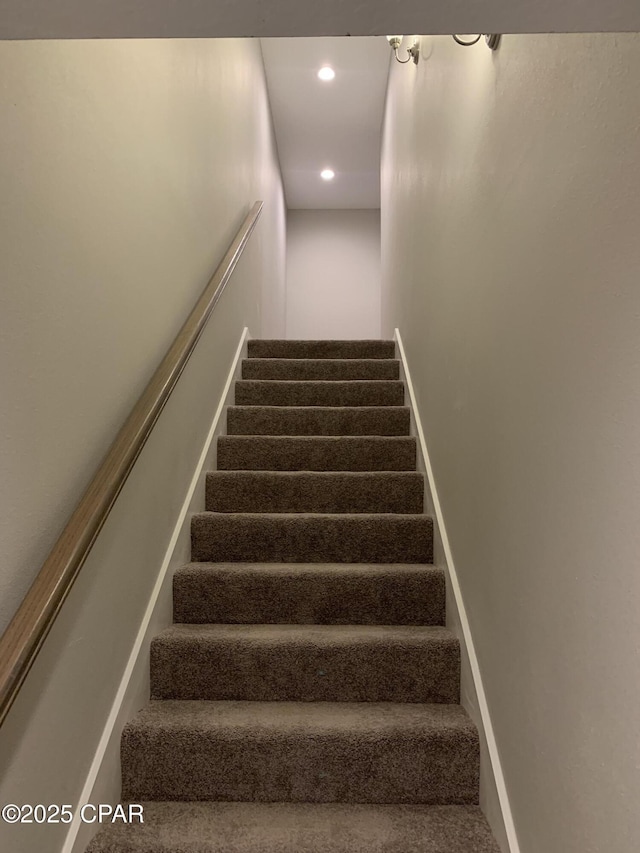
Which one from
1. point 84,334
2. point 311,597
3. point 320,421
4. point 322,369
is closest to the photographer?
point 84,334

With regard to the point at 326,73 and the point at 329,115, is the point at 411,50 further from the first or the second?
the point at 329,115

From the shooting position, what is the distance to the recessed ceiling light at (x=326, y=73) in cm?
432

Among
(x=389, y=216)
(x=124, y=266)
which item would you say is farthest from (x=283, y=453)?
(x=389, y=216)

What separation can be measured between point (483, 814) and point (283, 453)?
1.64 meters

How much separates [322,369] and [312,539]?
1.46 metres

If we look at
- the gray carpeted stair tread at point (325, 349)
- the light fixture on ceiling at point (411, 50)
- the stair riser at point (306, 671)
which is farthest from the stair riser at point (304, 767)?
the light fixture on ceiling at point (411, 50)

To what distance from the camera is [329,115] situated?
4922mm

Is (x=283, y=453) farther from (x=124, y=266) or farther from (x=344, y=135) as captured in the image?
(x=344, y=135)

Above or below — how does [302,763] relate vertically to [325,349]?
below

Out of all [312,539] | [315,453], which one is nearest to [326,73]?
[315,453]

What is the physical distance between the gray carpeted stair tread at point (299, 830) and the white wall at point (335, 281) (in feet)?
17.3

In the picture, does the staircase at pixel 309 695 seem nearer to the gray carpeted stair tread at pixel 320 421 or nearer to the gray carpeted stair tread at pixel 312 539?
the gray carpeted stair tread at pixel 312 539

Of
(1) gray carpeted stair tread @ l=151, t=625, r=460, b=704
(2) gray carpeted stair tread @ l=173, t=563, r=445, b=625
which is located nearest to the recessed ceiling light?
(2) gray carpeted stair tread @ l=173, t=563, r=445, b=625

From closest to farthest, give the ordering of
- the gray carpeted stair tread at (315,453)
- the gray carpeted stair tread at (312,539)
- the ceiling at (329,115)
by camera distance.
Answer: the gray carpeted stair tread at (312,539) → the gray carpeted stair tread at (315,453) → the ceiling at (329,115)
